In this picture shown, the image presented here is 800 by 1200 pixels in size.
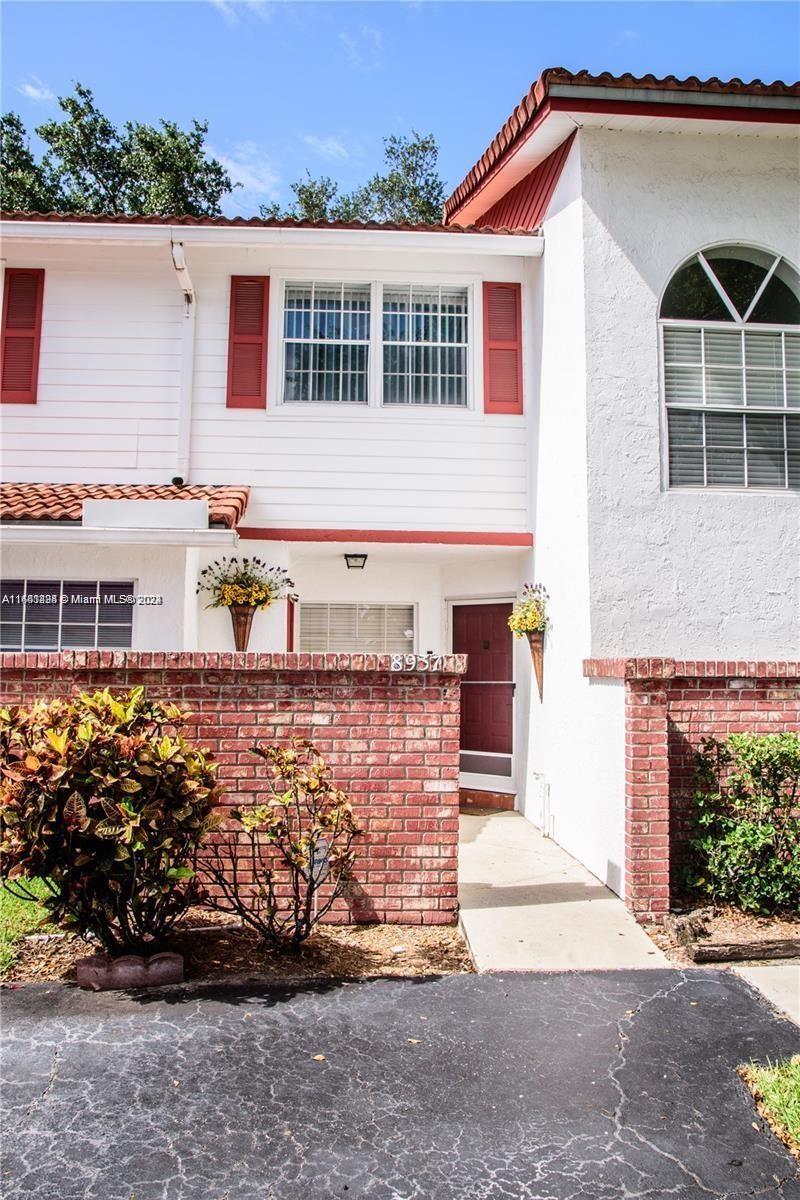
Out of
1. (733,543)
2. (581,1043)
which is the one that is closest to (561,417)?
(733,543)

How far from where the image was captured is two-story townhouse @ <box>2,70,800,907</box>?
747 centimetres

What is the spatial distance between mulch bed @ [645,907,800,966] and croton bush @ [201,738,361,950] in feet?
6.73

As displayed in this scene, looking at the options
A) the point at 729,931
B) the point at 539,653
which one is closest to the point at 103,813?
the point at 729,931

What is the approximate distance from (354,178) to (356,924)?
68.9 ft

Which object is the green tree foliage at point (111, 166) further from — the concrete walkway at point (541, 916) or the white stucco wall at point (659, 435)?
the concrete walkway at point (541, 916)

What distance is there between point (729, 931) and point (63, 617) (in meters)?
6.68

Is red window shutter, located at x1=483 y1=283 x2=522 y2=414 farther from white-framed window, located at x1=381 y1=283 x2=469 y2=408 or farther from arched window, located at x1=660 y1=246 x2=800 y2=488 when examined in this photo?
arched window, located at x1=660 y1=246 x2=800 y2=488

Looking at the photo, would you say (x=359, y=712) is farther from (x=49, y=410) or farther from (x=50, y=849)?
(x=49, y=410)

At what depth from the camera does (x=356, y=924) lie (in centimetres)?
523

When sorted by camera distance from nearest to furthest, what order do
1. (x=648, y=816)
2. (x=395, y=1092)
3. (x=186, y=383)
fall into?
(x=395, y=1092)
(x=648, y=816)
(x=186, y=383)

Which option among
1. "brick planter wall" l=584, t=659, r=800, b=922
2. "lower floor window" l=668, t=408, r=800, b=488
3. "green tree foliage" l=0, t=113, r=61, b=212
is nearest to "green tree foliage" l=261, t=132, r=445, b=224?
"green tree foliage" l=0, t=113, r=61, b=212

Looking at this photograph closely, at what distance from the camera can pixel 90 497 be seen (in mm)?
8258

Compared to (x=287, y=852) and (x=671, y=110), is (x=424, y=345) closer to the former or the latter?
(x=671, y=110)

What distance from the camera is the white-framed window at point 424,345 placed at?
30.7 ft
